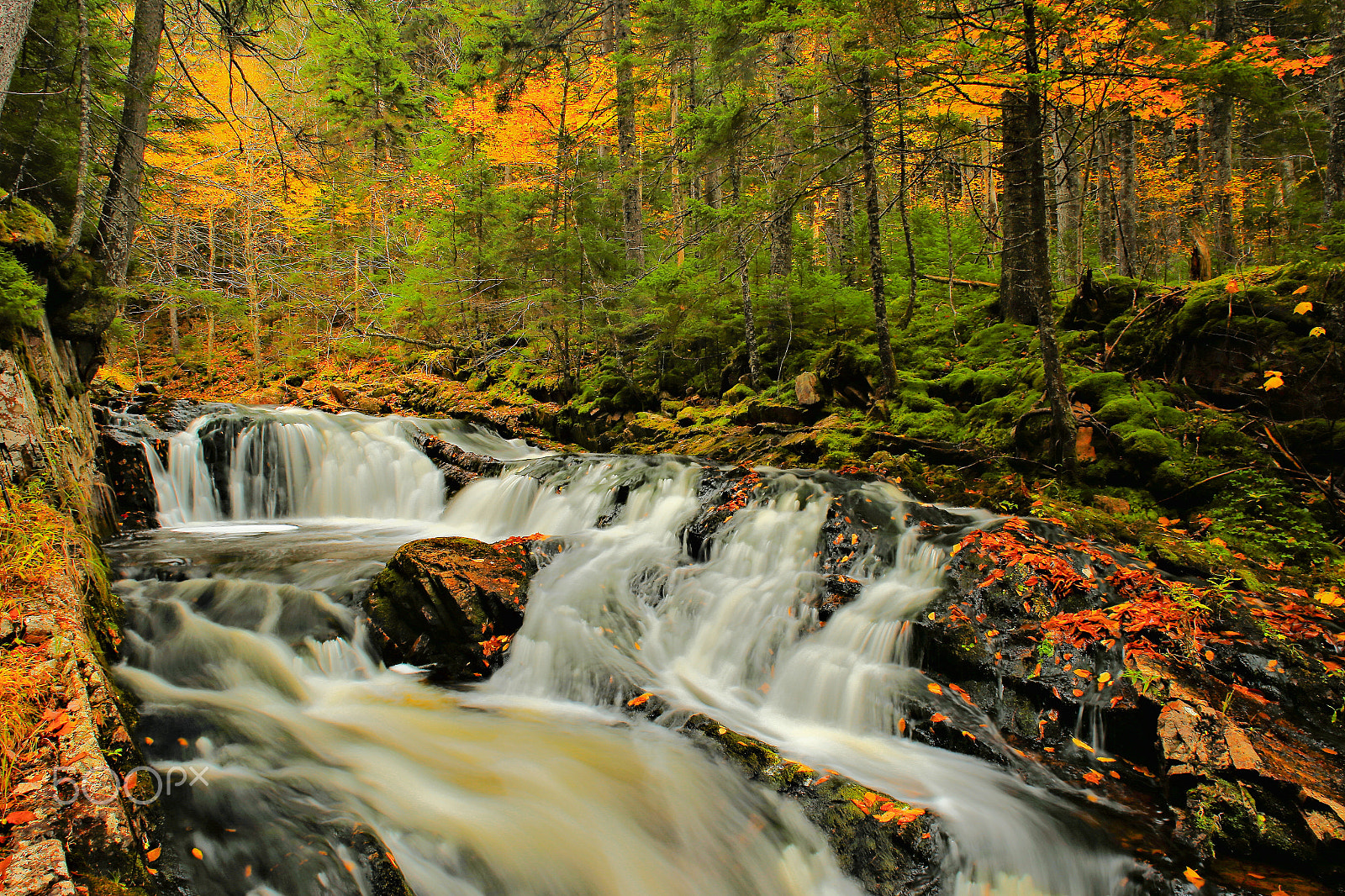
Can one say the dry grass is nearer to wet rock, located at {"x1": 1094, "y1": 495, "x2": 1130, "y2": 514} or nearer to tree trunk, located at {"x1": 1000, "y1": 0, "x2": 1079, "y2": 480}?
tree trunk, located at {"x1": 1000, "y1": 0, "x2": 1079, "y2": 480}

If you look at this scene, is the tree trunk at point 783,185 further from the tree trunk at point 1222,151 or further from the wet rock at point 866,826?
the tree trunk at point 1222,151

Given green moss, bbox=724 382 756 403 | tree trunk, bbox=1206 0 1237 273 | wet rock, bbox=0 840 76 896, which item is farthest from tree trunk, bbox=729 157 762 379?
wet rock, bbox=0 840 76 896

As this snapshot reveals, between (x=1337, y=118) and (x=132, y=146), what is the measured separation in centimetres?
1548

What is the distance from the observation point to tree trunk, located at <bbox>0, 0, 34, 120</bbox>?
389cm

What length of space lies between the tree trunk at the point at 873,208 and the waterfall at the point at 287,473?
7.92 meters

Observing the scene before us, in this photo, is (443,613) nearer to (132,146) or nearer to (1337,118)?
(132,146)

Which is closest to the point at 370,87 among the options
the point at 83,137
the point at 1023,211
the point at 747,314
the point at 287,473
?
the point at 287,473

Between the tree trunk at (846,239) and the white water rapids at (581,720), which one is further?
the tree trunk at (846,239)

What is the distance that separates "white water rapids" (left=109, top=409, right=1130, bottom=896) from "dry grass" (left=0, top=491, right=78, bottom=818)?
93 cm

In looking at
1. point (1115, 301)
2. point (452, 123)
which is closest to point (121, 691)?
point (1115, 301)

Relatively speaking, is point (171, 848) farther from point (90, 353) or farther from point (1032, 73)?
point (1032, 73)

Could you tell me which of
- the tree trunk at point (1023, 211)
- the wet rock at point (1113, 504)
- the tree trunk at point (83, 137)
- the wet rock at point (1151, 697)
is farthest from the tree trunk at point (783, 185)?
the tree trunk at point (83, 137)

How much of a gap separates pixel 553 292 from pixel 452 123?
6.70m

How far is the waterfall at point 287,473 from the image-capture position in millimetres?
9453
